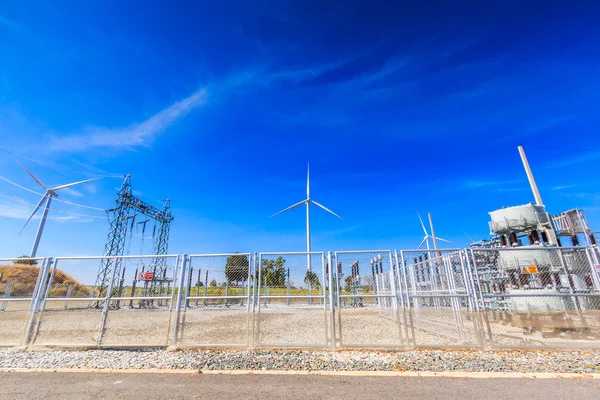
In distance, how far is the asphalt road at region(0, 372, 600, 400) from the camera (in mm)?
4309

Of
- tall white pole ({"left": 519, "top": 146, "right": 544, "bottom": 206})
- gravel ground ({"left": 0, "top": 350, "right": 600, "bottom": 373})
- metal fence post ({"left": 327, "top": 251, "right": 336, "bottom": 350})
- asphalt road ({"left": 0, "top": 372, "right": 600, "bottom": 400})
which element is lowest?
asphalt road ({"left": 0, "top": 372, "right": 600, "bottom": 400})

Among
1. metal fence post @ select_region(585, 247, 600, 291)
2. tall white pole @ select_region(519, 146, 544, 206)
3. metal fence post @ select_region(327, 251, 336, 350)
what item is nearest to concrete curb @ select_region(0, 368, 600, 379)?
metal fence post @ select_region(327, 251, 336, 350)

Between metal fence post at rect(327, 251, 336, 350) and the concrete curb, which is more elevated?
metal fence post at rect(327, 251, 336, 350)

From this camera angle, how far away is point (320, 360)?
236 inches

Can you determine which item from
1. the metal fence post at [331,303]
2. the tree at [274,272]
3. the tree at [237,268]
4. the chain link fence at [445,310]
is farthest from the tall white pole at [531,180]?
the tree at [237,268]

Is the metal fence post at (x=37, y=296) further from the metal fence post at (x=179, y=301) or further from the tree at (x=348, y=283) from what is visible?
the tree at (x=348, y=283)

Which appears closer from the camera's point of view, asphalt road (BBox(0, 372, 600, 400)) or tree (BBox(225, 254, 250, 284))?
asphalt road (BBox(0, 372, 600, 400))

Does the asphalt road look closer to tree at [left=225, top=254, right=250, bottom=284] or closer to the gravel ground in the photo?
the gravel ground

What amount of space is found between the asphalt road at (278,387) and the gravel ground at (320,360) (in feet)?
1.72

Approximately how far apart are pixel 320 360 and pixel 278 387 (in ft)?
5.16

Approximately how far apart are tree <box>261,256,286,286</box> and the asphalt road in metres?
2.69

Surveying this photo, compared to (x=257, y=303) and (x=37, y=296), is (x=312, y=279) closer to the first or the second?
(x=257, y=303)

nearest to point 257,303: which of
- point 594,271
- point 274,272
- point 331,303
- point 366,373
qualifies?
point 274,272

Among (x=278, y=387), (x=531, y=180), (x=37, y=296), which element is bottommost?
(x=278, y=387)
